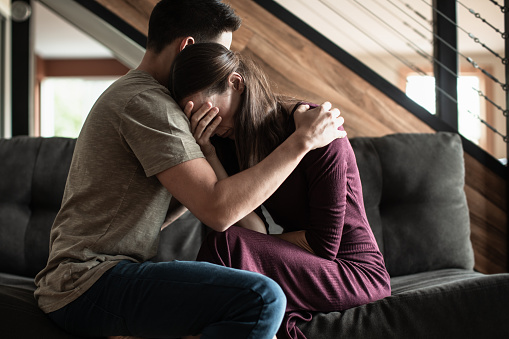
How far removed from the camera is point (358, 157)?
1.92 m

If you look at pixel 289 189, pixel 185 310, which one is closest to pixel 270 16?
pixel 289 189

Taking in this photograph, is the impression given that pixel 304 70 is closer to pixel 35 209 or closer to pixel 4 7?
pixel 35 209

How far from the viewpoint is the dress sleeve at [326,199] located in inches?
51.4

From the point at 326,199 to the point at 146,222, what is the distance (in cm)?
43

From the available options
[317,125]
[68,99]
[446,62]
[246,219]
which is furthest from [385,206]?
[68,99]

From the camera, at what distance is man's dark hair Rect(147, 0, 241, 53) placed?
4.65ft

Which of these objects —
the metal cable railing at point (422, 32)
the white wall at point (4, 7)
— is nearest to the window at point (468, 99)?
the metal cable railing at point (422, 32)

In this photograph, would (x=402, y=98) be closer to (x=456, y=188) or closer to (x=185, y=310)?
(x=456, y=188)

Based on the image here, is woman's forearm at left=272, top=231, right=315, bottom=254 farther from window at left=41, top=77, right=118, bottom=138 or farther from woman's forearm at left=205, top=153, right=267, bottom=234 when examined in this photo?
window at left=41, top=77, right=118, bottom=138

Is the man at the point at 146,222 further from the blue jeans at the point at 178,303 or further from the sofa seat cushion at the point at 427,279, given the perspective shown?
the sofa seat cushion at the point at 427,279

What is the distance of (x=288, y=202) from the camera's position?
1411 millimetres

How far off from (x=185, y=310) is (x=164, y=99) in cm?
46

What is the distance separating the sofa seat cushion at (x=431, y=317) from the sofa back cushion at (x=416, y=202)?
0.51 meters

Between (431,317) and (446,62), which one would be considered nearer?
(431,317)
